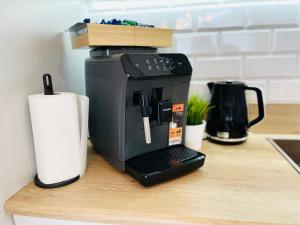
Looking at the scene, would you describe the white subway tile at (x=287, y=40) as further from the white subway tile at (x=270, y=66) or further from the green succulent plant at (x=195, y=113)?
the green succulent plant at (x=195, y=113)

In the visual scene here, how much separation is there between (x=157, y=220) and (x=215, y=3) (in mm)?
806

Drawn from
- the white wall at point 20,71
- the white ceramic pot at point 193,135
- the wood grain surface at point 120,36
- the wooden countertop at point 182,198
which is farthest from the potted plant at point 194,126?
the white wall at point 20,71

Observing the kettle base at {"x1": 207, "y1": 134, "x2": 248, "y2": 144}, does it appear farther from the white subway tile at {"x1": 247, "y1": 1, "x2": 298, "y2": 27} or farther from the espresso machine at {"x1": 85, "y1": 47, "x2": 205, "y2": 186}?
the white subway tile at {"x1": 247, "y1": 1, "x2": 298, "y2": 27}

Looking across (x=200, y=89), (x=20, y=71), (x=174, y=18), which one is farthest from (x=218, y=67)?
(x=20, y=71)

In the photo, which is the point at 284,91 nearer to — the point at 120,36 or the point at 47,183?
the point at 120,36

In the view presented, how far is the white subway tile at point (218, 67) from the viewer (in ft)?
3.01

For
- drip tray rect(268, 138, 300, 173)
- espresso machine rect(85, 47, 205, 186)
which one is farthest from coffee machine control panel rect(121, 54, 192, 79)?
drip tray rect(268, 138, 300, 173)

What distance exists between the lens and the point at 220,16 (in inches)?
34.9

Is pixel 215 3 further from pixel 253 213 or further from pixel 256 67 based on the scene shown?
pixel 253 213

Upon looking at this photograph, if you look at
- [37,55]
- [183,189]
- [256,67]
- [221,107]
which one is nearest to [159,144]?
[183,189]

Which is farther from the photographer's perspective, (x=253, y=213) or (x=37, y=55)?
(x=37, y=55)

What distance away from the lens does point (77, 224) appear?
508mm

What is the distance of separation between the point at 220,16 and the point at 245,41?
A: 14 centimetres

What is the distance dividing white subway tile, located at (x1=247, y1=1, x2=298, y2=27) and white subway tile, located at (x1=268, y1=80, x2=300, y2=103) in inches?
8.7
